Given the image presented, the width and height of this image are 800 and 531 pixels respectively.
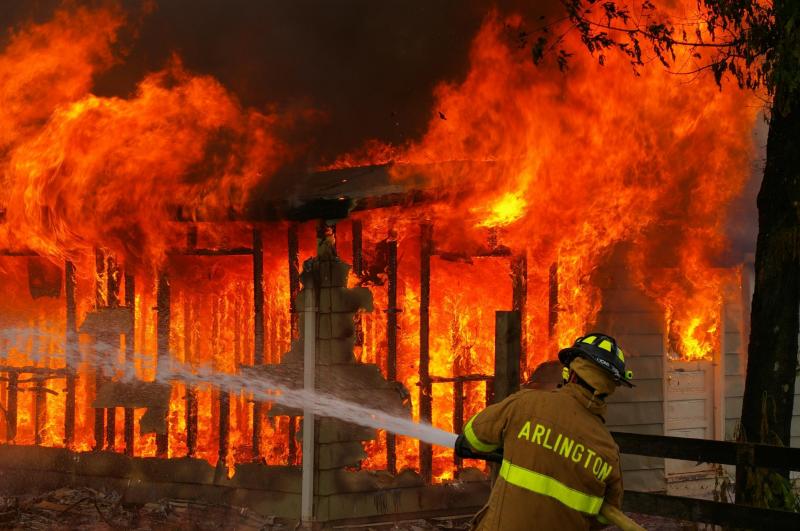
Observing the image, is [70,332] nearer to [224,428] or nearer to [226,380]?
[226,380]

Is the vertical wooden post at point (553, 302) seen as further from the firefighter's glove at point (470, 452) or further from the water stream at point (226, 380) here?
the firefighter's glove at point (470, 452)

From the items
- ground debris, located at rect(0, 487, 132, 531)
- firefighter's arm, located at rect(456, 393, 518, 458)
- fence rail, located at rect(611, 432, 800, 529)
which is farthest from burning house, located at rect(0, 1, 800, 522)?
firefighter's arm, located at rect(456, 393, 518, 458)

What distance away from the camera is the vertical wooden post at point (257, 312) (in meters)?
10.1


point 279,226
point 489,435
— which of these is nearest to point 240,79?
point 279,226

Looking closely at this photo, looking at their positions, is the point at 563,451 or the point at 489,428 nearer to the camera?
the point at 563,451

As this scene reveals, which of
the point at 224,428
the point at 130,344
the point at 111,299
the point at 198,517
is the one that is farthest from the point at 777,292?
the point at 111,299

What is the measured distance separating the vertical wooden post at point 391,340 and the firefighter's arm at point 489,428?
586 centimetres

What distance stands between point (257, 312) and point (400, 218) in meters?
1.99

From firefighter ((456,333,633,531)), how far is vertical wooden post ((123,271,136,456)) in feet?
24.0

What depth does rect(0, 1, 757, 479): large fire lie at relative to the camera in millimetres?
10320

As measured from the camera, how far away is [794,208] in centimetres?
751

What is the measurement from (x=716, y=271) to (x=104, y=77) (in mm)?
9589

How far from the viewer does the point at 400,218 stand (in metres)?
10.2

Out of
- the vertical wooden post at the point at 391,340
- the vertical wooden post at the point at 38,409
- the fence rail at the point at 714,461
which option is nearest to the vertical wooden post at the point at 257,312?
the vertical wooden post at the point at 391,340
